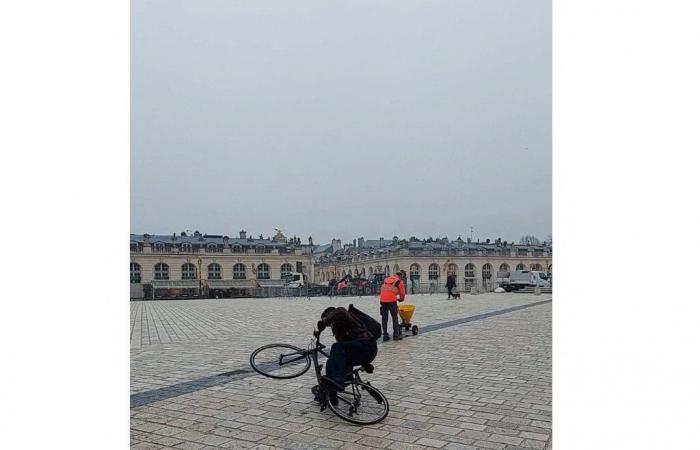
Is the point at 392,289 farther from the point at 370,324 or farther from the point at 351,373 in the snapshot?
the point at 351,373

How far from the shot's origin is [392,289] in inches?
473

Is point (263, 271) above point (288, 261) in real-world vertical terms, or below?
below

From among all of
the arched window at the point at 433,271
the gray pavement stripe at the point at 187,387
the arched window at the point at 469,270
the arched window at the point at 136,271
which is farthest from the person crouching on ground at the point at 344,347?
the arched window at the point at 469,270

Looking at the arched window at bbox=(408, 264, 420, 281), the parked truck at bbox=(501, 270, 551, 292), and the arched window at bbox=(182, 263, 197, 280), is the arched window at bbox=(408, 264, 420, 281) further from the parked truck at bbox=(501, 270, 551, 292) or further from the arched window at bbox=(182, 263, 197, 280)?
the parked truck at bbox=(501, 270, 551, 292)

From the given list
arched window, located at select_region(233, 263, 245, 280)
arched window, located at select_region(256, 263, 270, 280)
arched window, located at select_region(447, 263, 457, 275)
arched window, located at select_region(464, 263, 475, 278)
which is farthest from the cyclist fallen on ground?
arched window, located at select_region(464, 263, 475, 278)

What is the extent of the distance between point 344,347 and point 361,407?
62 centimetres

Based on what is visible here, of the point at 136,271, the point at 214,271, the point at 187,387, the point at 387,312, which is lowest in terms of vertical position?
the point at 214,271

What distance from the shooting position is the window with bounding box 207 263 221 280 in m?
73.0

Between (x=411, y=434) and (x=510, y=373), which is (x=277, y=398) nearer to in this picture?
(x=411, y=434)

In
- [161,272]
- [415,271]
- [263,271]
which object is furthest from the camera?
[415,271]

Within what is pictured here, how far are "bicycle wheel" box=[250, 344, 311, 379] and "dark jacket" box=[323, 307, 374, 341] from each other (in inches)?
42.5

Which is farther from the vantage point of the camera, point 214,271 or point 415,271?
point 415,271

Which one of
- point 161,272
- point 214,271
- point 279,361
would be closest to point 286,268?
point 214,271
